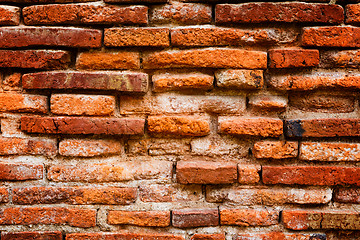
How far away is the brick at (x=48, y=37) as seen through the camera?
945mm

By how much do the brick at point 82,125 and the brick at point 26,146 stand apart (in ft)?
0.16

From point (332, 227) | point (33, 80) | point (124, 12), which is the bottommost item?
point (332, 227)

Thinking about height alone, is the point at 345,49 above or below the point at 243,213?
above

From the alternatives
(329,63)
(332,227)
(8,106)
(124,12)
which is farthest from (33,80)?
(332,227)

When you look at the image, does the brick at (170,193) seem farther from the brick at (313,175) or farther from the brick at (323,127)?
the brick at (323,127)

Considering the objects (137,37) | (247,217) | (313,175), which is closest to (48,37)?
(137,37)

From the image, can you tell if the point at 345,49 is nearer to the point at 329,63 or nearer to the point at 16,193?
the point at 329,63

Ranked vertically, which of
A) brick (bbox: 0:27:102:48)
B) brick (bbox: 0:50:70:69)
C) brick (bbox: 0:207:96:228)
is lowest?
brick (bbox: 0:207:96:228)

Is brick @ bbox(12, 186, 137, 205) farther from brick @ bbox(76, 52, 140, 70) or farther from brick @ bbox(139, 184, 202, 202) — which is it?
brick @ bbox(76, 52, 140, 70)

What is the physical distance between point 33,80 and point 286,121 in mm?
1014

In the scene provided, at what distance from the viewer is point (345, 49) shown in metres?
0.96

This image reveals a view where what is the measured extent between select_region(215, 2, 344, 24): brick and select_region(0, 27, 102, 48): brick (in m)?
0.51

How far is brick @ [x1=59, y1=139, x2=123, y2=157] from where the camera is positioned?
0.97 metres

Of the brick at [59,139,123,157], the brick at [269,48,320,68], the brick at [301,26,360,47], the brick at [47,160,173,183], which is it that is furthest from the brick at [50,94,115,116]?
the brick at [301,26,360,47]
